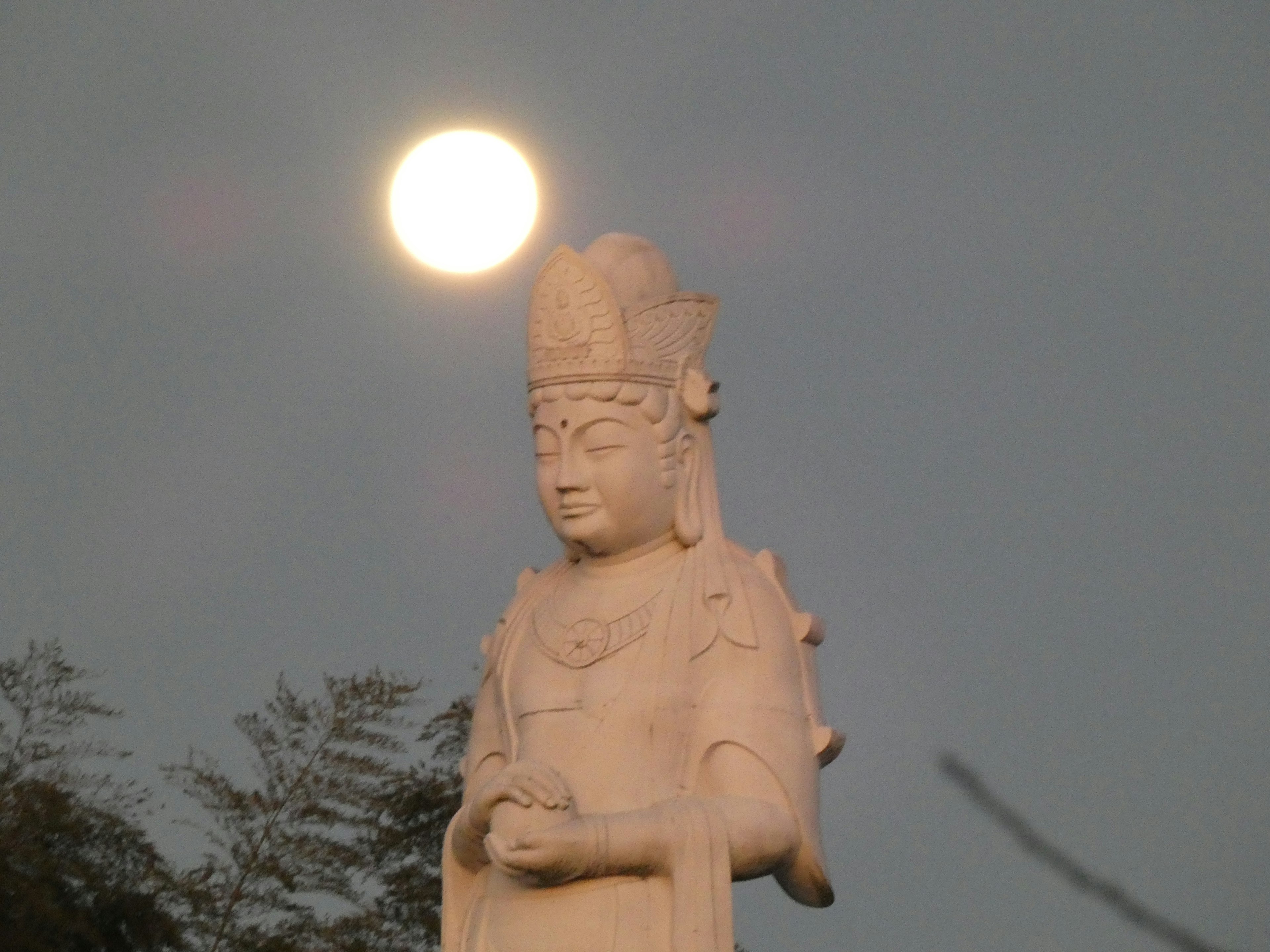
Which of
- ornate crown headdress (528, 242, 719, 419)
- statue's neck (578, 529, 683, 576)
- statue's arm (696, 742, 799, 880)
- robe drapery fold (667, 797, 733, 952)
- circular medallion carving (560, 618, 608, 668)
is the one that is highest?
ornate crown headdress (528, 242, 719, 419)

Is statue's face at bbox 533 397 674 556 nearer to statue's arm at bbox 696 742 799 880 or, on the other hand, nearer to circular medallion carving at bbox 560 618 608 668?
circular medallion carving at bbox 560 618 608 668

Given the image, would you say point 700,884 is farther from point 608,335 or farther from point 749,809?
point 608,335

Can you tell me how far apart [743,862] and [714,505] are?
1.33m

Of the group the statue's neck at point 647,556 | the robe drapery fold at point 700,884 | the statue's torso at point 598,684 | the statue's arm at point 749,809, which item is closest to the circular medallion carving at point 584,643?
the statue's torso at point 598,684

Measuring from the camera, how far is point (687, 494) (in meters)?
8.50

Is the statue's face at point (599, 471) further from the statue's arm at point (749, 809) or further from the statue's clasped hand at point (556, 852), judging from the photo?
the statue's clasped hand at point (556, 852)

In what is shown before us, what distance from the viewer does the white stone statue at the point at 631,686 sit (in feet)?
25.4

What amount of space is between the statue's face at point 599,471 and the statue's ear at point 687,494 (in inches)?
3.9

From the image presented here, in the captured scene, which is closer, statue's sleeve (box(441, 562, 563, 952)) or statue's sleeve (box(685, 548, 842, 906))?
statue's sleeve (box(685, 548, 842, 906))

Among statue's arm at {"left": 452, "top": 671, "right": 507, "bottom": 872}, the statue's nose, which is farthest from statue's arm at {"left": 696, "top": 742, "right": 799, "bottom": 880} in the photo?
the statue's nose

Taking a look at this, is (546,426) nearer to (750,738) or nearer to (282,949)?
(750,738)

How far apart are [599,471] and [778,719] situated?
1026 millimetres

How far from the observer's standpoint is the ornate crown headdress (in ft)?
27.5

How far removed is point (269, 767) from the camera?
40.6ft
